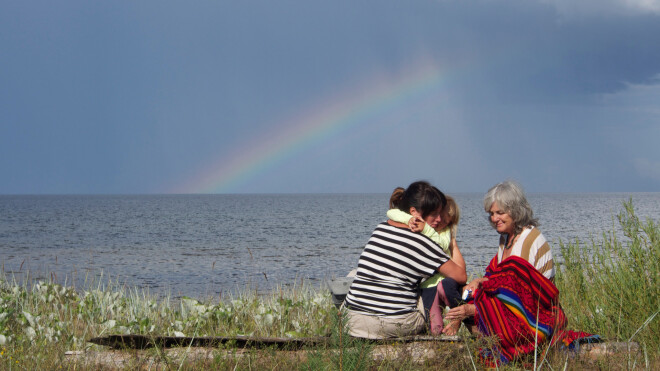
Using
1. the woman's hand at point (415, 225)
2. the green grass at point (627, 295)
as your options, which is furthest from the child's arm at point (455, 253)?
the green grass at point (627, 295)

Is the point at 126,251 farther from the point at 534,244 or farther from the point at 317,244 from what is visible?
the point at 534,244

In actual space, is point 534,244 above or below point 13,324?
above

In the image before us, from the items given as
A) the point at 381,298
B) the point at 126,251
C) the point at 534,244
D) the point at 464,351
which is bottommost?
the point at 126,251

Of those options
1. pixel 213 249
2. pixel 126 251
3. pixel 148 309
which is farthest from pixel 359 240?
pixel 148 309

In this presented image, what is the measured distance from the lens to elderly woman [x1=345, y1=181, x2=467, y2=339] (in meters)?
4.54

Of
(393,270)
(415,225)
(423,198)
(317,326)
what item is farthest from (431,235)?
(317,326)

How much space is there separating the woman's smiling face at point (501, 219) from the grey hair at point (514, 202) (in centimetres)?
3

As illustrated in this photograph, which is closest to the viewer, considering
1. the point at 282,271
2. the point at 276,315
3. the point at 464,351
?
the point at 464,351

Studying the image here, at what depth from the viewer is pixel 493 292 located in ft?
14.3

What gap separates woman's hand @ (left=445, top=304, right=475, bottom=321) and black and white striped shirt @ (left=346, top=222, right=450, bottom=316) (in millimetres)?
356

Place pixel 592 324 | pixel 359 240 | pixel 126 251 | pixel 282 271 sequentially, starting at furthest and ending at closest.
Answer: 1. pixel 359 240
2. pixel 126 251
3. pixel 282 271
4. pixel 592 324

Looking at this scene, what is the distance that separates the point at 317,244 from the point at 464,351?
834 inches

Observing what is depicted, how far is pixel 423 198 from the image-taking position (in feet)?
15.3

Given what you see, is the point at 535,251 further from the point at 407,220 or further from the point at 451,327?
the point at 407,220
